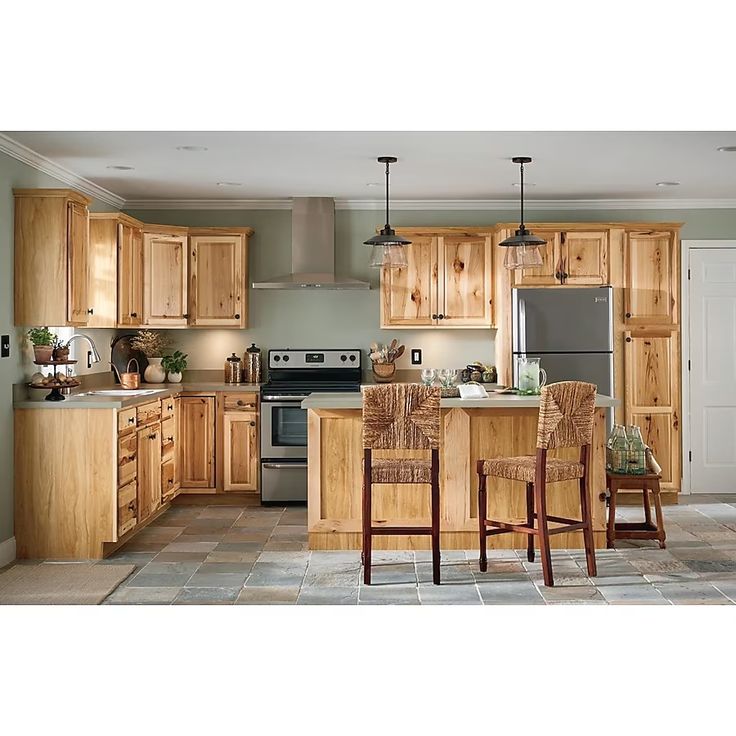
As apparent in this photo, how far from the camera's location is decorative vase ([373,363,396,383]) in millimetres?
7109

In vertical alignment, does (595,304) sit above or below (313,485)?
above

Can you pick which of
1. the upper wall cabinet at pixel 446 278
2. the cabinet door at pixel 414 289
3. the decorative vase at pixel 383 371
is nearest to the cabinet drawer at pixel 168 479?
the decorative vase at pixel 383 371

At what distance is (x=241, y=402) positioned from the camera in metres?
6.77

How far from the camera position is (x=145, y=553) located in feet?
17.3

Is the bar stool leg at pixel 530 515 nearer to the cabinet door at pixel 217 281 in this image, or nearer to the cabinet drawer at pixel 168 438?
the cabinet drawer at pixel 168 438

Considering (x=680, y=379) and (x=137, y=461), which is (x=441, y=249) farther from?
(x=137, y=461)

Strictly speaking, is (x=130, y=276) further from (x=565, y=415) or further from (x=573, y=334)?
(x=565, y=415)

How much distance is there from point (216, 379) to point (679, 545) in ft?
12.5

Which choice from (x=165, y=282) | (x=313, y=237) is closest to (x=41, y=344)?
(x=165, y=282)

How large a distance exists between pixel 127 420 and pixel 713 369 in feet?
15.4

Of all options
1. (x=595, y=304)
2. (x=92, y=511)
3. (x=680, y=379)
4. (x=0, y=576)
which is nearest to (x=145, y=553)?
(x=92, y=511)

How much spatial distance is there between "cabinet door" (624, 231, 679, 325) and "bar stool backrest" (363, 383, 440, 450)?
2.90 m

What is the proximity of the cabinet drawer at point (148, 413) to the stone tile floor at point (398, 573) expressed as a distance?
75 cm

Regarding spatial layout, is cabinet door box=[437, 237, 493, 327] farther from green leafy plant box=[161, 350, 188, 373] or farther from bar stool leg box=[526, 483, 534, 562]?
bar stool leg box=[526, 483, 534, 562]
